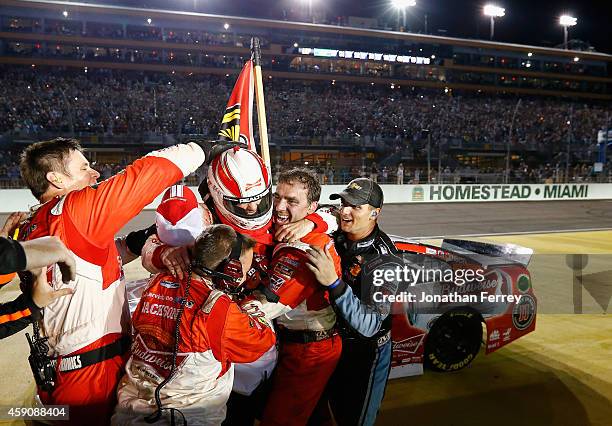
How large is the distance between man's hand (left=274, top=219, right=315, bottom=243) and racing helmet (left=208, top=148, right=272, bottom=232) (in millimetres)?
129

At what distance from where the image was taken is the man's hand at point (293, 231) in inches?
110

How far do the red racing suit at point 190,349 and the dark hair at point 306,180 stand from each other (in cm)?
105

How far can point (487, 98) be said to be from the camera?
49.2 metres

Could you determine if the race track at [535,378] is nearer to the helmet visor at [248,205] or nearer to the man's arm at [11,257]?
the helmet visor at [248,205]

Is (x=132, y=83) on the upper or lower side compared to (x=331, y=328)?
upper

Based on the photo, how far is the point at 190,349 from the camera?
2145 millimetres

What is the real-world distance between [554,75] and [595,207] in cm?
3698

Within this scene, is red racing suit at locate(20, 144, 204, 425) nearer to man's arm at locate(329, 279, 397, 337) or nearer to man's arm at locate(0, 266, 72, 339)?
man's arm at locate(0, 266, 72, 339)

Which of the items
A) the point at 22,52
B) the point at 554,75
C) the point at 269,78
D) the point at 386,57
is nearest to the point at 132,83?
the point at 22,52

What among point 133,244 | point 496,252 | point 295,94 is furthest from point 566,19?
point 133,244

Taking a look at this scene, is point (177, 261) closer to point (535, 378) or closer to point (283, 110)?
point (535, 378)

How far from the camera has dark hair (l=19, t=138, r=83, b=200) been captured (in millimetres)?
2404

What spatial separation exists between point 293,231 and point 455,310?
2.80 metres

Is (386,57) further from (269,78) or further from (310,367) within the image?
(310,367)
